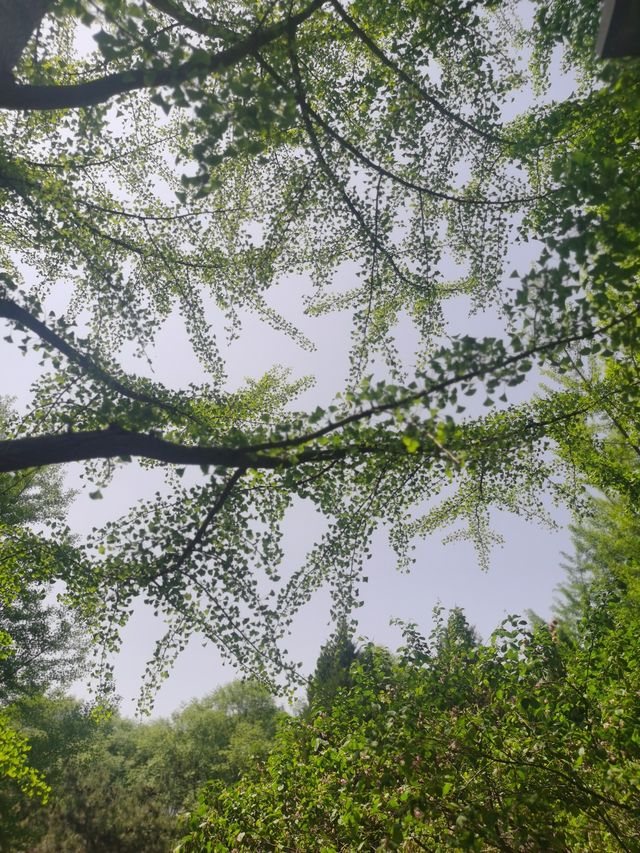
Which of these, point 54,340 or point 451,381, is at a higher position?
point 54,340

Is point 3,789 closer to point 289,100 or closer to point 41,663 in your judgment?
point 41,663

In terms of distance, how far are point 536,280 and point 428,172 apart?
153 inches

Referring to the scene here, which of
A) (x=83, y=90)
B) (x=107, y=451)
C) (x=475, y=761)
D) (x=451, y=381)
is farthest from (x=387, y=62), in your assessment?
(x=475, y=761)

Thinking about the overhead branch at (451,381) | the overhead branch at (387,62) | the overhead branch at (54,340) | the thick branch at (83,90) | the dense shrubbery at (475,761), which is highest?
the overhead branch at (387,62)

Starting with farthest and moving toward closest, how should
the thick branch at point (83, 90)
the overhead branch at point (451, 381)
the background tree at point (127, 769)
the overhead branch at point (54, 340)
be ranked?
the background tree at point (127, 769), the overhead branch at point (54, 340), the thick branch at point (83, 90), the overhead branch at point (451, 381)

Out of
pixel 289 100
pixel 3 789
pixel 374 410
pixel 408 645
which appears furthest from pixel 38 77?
pixel 3 789

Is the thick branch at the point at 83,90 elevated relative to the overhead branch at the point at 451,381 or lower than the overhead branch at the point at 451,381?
elevated

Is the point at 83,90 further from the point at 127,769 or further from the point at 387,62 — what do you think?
the point at 127,769

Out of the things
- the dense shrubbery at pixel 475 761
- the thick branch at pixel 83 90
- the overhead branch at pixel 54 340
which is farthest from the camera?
the overhead branch at pixel 54 340

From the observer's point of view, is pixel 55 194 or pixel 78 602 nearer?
pixel 78 602

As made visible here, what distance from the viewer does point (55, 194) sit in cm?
436

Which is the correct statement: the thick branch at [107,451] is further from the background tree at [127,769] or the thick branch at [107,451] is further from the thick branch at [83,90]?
the background tree at [127,769]

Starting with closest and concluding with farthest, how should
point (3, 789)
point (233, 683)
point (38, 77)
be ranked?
point (38, 77) → point (3, 789) → point (233, 683)

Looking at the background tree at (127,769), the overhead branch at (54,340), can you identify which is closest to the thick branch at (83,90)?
the overhead branch at (54,340)
